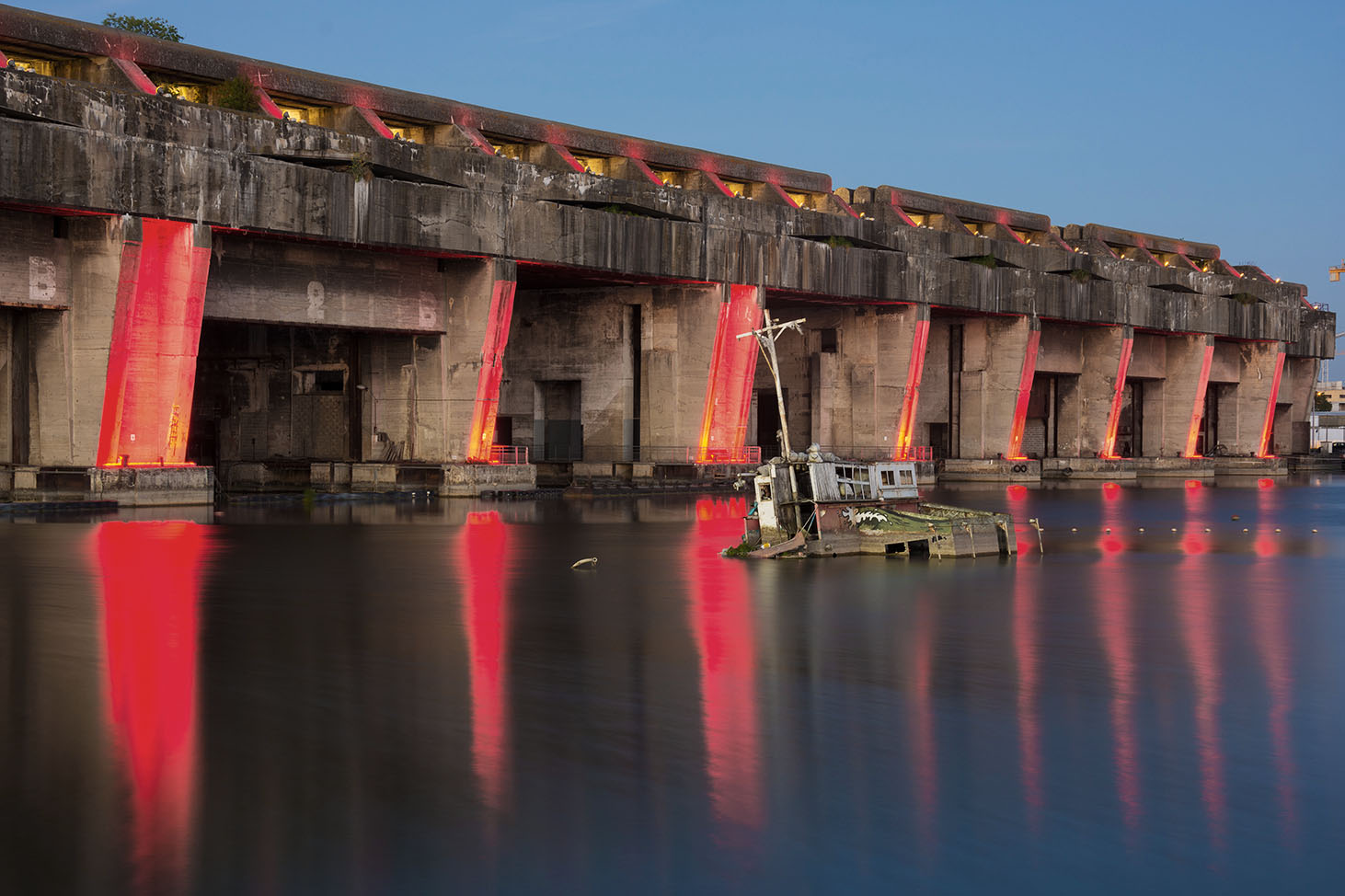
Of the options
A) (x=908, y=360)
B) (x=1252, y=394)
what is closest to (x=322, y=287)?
(x=908, y=360)

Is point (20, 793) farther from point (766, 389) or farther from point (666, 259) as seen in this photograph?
point (766, 389)

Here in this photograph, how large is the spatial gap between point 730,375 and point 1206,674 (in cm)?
4336

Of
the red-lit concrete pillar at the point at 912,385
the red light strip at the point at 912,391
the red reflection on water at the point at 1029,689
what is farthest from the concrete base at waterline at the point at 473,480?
the red reflection on water at the point at 1029,689

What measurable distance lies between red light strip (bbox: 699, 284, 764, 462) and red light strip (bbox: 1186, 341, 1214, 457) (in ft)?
132

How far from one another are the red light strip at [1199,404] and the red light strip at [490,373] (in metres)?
52.6

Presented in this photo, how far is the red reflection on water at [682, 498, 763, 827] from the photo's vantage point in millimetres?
9703

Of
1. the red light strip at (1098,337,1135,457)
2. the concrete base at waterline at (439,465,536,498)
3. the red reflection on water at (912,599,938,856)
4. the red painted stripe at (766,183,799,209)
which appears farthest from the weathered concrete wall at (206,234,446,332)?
the red light strip at (1098,337,1135,457)

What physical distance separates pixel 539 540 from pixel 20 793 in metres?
22.4

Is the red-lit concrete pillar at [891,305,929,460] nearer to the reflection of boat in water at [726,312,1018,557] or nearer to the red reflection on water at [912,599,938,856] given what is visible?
the reflection of boat in water at [726,312,1018,557]

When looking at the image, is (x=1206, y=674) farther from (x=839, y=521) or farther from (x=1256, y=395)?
(x=1256, y=395)

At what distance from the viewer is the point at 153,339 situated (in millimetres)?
39938

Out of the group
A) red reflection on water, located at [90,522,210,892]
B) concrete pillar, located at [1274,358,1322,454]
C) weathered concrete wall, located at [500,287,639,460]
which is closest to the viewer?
red reflection on water, located at [90,522,210,892]

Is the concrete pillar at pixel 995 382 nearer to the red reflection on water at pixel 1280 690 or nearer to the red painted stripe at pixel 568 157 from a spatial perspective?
the red painted stripe at pixel 568 157

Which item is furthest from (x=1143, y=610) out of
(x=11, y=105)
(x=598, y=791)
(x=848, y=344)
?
(x=848, y=344)
